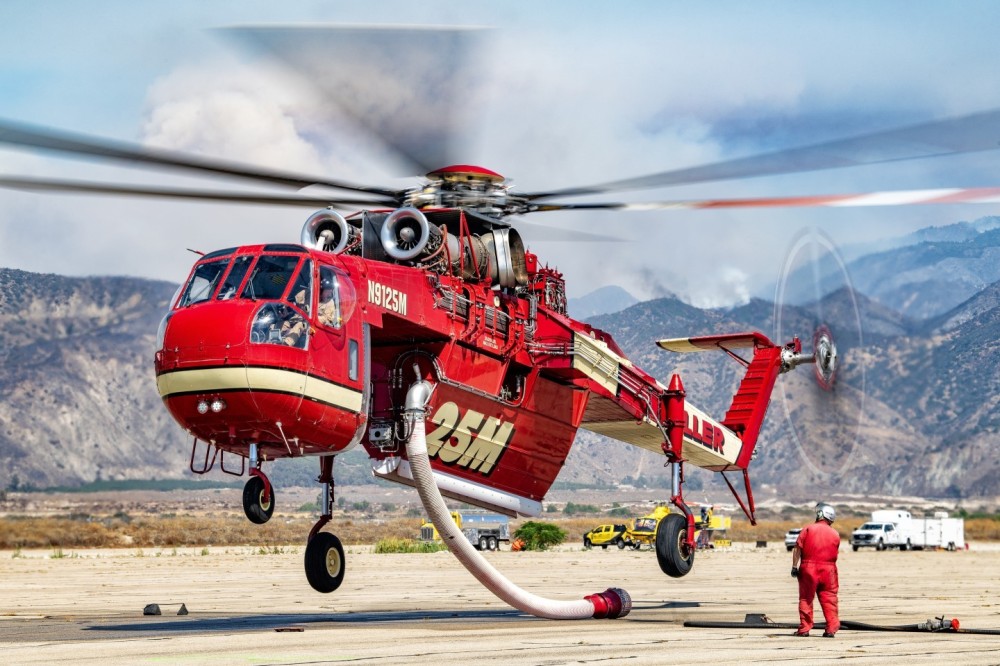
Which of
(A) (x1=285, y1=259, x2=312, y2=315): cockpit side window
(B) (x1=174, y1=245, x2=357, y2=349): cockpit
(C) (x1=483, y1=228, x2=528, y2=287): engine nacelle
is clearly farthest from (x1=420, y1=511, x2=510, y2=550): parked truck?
(A) (x1=285, y1=259, x2=312, y2=315): cockpit side window

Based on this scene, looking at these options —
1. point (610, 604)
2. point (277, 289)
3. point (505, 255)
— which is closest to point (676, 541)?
point (610, 604)

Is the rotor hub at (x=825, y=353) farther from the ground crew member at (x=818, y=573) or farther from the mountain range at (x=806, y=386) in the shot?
the ground crew member at (x=818, y=573)

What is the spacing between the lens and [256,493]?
61.6 feet

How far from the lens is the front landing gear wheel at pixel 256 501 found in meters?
18.8

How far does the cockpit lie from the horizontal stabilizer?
1037 centimetres

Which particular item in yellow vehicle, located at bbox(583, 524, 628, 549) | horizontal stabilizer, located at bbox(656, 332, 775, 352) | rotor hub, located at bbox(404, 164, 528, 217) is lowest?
yellow vehicle, located at bbox(583, 524, 628, 549)

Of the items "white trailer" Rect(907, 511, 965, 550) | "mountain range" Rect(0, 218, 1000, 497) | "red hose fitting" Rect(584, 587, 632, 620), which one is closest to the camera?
"red hose fitting" Rect(584, 587, 632, 620)

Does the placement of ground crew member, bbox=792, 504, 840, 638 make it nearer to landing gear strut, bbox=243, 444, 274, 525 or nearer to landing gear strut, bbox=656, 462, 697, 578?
landing gear strut, bbox=656, 462, 697, 578

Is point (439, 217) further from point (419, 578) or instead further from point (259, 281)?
point (419, 578)

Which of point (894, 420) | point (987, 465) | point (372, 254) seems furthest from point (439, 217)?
point (894, 420)

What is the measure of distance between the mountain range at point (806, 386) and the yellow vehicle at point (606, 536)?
12.9 meters

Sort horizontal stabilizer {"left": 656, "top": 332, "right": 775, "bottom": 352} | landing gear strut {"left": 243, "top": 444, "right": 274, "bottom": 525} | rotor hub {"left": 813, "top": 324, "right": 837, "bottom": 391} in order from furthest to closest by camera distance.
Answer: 1. rotor hub {"left": 813, "top": 324, "right": 837, "bottom": 391}
2. horizontal stabilizer {"left": 656, "top": 332, "right": 775, "bottom": 352}
3. landing gear strut {"left": 243, "top": 444, "right": 274, "bottom": 525}

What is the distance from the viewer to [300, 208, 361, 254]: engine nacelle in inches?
827

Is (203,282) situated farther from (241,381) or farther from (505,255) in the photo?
(505,255)
